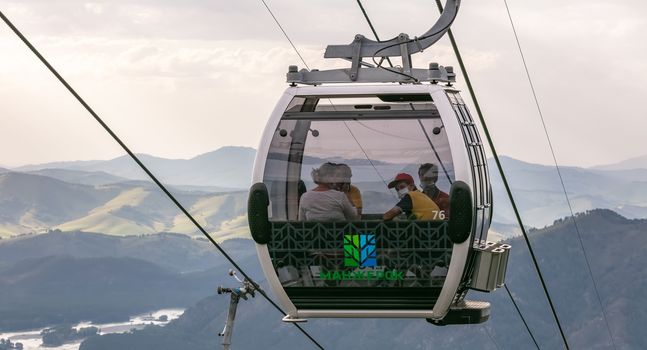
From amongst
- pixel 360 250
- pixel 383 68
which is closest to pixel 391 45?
pixel 383 68

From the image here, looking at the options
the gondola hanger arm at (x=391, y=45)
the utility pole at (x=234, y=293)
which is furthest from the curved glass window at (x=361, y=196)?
the utility pole at (x=234, y=293)

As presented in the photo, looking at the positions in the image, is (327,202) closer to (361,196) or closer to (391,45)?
(361,196)

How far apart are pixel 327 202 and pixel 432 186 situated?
121cm

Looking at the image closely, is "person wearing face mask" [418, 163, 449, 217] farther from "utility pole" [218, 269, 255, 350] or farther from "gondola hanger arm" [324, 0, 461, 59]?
"utility pole" [218, 269, 255, 350]

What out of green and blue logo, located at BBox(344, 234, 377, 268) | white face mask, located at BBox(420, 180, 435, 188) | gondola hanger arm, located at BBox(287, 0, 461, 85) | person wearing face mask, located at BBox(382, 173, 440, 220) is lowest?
green and blue logo, located at BBox(344, 234, 377, 268)

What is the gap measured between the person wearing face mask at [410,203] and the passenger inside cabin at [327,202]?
1.58ft

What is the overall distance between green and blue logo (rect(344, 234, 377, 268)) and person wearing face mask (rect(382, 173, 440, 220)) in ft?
1.09

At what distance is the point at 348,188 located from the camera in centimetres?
1928

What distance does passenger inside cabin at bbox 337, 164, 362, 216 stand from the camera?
19.2m

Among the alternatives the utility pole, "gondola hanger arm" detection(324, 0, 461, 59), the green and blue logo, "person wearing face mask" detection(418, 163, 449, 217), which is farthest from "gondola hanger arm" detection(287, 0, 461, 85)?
the utility pole

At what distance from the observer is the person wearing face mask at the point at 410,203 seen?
18984 millimetres

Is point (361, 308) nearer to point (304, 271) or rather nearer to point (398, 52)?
point (304, 271)

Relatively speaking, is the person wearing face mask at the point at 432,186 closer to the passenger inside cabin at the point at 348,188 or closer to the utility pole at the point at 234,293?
the passenger inside cabin at the point at 348,188

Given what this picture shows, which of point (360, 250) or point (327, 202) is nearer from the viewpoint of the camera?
point (360, 250)
